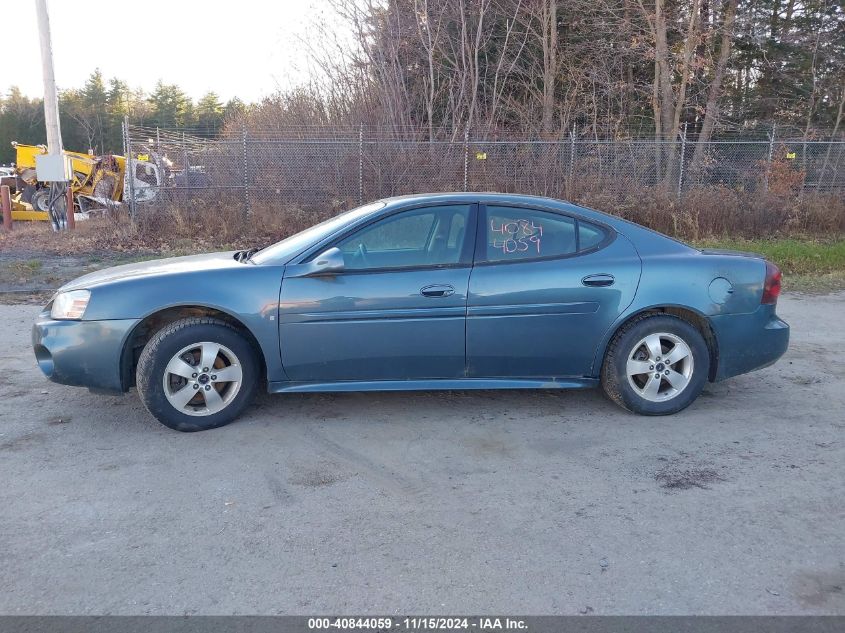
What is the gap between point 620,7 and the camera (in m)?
19.0

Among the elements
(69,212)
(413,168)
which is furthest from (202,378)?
(69,212)

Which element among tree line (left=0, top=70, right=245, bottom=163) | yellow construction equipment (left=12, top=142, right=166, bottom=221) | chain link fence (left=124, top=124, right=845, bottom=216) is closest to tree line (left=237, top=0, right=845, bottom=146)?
chain link fence (left=124, top=124, right=845, bottom=216)

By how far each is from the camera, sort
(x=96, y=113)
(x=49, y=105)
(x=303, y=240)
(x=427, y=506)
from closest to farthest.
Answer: (x=427, y=506)
(x=303, y=240)
(x=49, y=105)
(x=96, y=113)

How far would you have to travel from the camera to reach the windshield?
4.98 meters

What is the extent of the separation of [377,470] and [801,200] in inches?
548

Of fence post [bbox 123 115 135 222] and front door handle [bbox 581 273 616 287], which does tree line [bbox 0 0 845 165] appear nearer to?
fence post [bbox 123 115 135 222]

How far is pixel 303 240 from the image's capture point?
16.9ft

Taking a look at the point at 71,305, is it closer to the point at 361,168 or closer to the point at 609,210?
the point at 361,168

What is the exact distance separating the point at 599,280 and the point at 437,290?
111cm

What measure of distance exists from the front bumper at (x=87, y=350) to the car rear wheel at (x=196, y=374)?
18 centimetres

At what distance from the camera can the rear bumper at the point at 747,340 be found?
5.08m

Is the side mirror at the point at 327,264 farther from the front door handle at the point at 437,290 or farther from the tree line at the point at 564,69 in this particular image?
the tree line at the point at 564,69

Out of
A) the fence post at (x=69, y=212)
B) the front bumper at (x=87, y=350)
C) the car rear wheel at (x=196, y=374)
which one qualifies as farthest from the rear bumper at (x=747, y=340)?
the fence post at (x=69, y=212)
